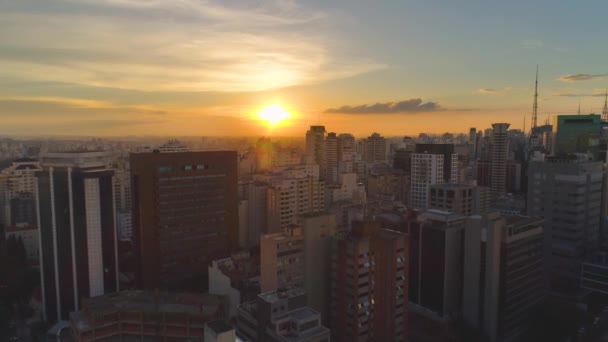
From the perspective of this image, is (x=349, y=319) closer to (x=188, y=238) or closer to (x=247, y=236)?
(x=188, y=238)

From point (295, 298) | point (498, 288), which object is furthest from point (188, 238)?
point (498, 288)

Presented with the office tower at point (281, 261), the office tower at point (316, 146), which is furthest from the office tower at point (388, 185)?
the office tower at point (281, 261)

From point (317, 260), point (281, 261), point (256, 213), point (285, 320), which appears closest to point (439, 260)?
point (317, 260)

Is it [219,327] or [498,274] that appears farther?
[498,274]

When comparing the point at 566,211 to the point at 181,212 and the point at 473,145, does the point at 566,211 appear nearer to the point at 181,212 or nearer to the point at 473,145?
the point at 181,212

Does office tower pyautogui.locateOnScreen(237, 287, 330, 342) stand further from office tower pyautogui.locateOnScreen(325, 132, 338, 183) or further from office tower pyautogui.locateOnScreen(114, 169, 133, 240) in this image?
office tower pyautogui.locateOnScreen(325, 132, 338, 183)

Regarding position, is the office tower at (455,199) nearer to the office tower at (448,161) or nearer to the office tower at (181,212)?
the office tower at (181,212)

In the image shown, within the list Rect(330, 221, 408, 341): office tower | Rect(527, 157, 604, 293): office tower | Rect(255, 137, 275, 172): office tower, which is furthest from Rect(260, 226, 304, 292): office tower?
Rect(255, 137, 275, 172): office tower
